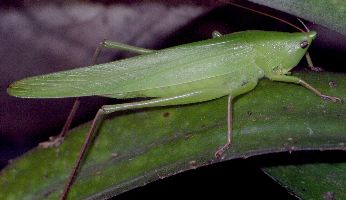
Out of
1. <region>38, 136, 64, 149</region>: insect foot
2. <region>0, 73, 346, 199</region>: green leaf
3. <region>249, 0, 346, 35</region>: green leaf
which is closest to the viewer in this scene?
<region>249, 0, 346, 35</region>: green leaf

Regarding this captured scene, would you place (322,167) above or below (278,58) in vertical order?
below

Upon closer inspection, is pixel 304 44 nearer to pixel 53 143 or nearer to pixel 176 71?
pixel 176 71

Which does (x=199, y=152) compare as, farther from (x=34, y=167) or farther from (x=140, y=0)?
(x=140, y=0)

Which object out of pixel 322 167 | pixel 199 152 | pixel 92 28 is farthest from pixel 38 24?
pixel 322 167

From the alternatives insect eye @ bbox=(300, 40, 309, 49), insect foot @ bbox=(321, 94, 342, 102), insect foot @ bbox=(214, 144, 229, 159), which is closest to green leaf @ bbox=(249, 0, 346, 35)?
insect foot @ bbox=(321, 94, 342, 102)

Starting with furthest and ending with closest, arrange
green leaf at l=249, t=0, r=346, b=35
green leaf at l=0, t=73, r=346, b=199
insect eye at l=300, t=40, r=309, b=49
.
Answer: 1. insect eye at l=300, t=40, r=309, b=49
2. green leaf at l=0, t=73, r=346, b=199
3. green leaf at l=249, t=0, r=346, b=35

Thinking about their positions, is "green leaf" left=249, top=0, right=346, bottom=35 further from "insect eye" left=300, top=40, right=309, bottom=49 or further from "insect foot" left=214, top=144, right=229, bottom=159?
"insect eye" left=300, top=40, right=309, bottom=49
